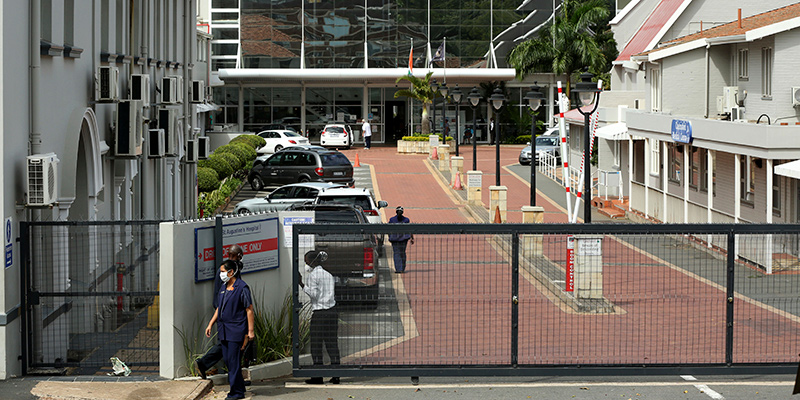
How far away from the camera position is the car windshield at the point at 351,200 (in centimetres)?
2341

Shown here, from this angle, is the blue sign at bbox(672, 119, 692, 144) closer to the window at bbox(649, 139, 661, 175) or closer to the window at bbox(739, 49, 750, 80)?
the window at bbox(739, 49, 750, 80)

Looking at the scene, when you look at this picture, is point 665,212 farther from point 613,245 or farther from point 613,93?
point 613,245

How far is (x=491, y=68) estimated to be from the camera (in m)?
62.7

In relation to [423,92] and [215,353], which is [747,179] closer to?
[215,353]

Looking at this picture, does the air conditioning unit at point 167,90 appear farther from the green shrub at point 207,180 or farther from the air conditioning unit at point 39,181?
the air conditioning unit at point 39,181

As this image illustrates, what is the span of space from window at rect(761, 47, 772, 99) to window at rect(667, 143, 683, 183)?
12.9 ft

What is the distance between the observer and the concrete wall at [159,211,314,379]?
1127 centimetres

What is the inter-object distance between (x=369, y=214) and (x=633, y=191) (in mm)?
12691

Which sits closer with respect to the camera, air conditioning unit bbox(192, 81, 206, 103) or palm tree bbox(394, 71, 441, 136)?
air conditioning unit bbox(192, 81, 206, 103)

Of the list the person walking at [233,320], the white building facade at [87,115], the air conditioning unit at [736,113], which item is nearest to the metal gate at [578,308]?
the person walking at [233,320]

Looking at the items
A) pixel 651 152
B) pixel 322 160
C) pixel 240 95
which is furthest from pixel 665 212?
pixel 240 95

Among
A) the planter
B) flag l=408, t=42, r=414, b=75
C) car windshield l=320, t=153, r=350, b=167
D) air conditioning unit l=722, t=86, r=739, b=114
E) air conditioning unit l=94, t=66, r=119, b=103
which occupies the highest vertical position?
flag l=408, t=42, r=414, b=75

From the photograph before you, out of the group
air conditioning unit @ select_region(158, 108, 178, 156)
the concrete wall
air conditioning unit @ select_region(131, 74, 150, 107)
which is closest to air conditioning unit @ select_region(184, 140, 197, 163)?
air conditioning unit @ select_region(158, 108, 178, 156)

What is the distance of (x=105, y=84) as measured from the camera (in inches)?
632
